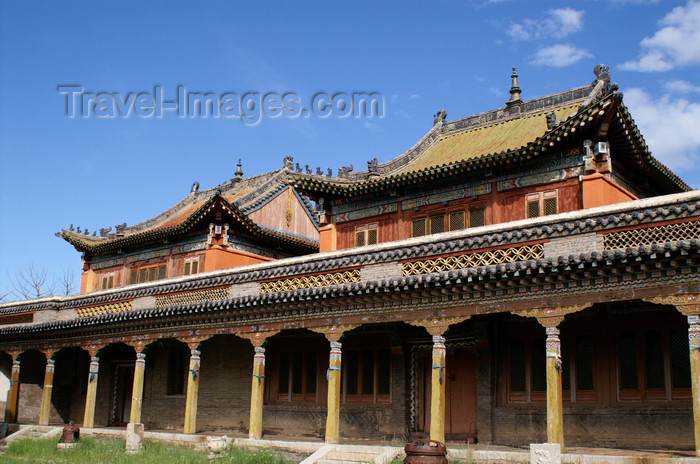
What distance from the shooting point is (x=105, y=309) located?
945 inches

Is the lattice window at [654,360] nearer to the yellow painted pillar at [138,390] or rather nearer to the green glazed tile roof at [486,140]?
the green glazed tile roof at [486,140]

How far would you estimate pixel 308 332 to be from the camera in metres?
21.7

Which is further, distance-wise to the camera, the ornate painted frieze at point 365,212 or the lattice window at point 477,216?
the ornate painted frieze at point 365,212

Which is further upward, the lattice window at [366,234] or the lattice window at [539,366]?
the lattice window at [366,234]

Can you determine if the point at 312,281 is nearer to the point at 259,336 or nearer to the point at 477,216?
the point at 259,336

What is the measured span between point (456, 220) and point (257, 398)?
287 inches

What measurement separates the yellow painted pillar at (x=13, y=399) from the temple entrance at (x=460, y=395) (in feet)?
48.8

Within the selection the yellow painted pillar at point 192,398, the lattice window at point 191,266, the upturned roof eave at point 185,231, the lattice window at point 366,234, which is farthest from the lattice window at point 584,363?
the lattice window at point 191,266

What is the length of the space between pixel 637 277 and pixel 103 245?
22.3 meters

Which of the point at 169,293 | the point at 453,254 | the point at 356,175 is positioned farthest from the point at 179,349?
the point at 453,254

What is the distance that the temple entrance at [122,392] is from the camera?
26.8m

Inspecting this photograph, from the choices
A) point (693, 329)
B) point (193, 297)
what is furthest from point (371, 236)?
point (693, 329)

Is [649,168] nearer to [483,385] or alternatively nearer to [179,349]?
[483,385]

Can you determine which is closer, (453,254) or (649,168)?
(453,254)
